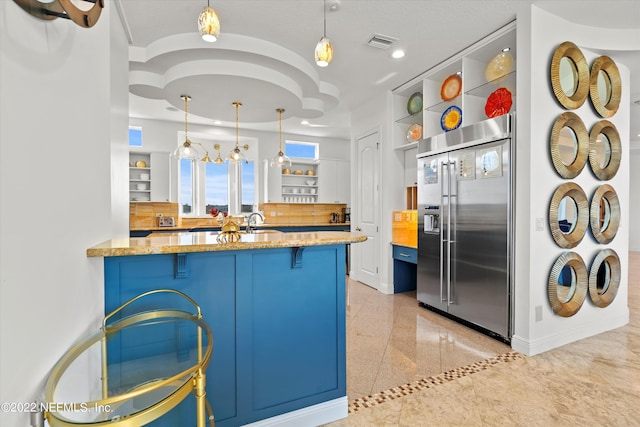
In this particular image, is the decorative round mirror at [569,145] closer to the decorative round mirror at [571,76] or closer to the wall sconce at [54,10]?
the decorative round mirror at [571,76]

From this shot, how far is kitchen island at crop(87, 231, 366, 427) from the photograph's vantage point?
1.62 m

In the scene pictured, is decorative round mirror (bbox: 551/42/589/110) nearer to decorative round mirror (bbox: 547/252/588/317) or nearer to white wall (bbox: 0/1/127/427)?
decorative round mirror (bbox: 547/252/588/317)

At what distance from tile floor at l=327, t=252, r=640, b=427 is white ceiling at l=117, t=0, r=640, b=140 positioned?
2.81 metres

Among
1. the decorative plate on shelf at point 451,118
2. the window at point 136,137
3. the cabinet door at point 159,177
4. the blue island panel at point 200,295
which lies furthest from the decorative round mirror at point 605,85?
the window at point 136,137

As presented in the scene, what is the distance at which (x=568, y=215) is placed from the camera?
294cm

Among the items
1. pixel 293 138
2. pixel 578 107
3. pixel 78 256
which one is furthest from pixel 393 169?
pixel 78 256

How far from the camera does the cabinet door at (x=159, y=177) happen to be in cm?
634

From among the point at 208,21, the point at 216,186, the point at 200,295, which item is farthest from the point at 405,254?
the point at 216,186

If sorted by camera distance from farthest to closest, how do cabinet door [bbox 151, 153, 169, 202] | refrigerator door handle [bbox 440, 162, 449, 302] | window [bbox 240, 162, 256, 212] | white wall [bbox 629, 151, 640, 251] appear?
white wall [bbox 629, 151, 640, 251] < window [bbox 240, 162, 256, 212] < cabinet door [bbox 151, 153, 169, 202] < refrigerator door handle [bbox 440, 162, 449, 302]

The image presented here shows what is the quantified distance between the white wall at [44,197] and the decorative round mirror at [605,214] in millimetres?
3976

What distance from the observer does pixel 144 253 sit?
149cm

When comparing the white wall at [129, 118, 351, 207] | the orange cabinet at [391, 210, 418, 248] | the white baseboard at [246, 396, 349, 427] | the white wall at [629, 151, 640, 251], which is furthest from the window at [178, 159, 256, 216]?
the white wall at [629, 151, 640, 251]

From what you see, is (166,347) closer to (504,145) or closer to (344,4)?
(344,4)

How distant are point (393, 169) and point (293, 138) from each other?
3.61 meters
